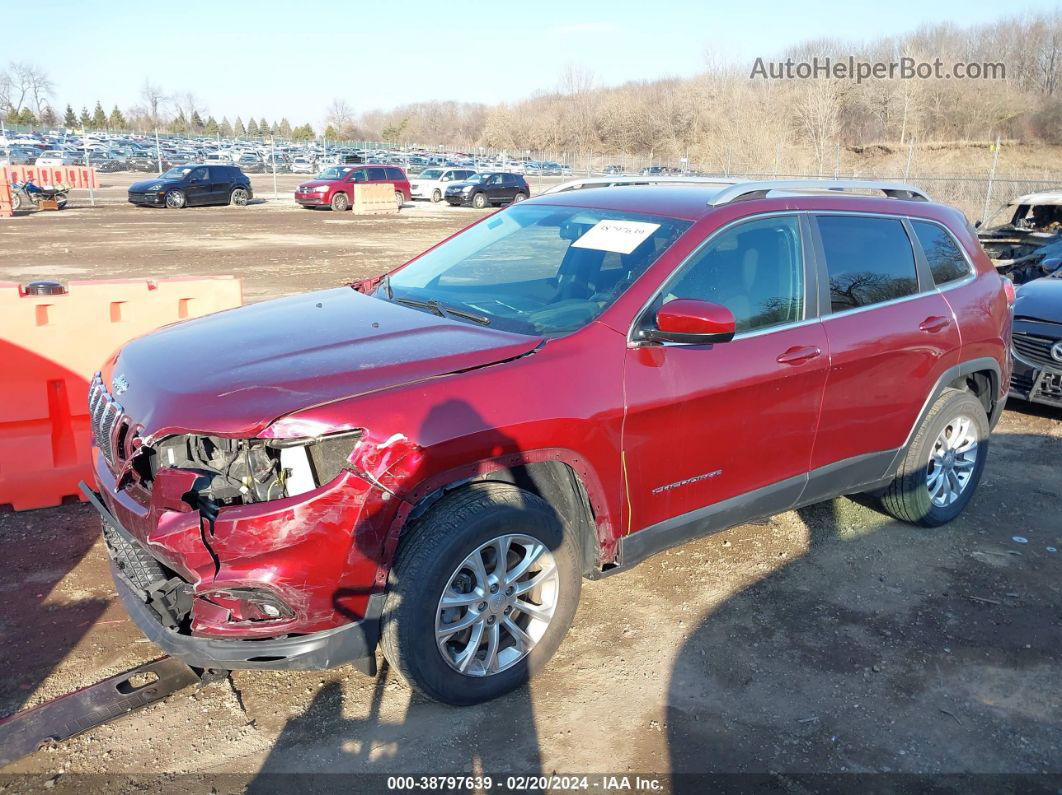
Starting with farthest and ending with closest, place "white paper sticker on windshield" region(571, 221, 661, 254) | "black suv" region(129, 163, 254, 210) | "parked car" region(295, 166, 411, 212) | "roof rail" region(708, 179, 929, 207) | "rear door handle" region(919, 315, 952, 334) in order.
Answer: "parked car" region(295, 166, 411, 212) < "black suv" region(129, 163, 254, 210) < "rear door handle" region(919, 315, 952, 334) < "roof rail" region(708, 179, 929, 207) < "white paper sticker on windshield" region(571, 221, 661, 254)

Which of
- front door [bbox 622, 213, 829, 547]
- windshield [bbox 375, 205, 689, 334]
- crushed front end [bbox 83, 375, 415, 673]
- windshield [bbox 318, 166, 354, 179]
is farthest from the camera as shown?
windshield [bbox 318, 166, 354, 179]

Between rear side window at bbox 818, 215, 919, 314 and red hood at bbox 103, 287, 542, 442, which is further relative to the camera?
rear side window at bbox 818, 215, 919, 314

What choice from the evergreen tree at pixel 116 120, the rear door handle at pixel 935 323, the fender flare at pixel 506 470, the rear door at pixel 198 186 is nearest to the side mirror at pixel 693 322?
the fender flare at pixel 506 470

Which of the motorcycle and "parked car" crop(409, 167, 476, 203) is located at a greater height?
"parked car" crop(409, 167, 476, 203)

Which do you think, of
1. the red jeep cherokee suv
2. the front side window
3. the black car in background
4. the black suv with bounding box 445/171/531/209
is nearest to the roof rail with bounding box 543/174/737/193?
the red jeep cherokee suv

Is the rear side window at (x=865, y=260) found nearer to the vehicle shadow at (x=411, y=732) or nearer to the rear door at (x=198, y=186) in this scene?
the vehicle shadow at (x=411, y=732)

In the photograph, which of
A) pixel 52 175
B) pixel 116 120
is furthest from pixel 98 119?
pixel 52 175

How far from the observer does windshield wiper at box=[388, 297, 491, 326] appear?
11.9ft

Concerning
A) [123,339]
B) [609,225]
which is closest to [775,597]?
[609,225]

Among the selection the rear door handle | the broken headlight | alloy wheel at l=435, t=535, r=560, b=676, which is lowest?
alloy wheel at l=435, t=535, r=560, b=676

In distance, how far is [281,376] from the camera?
2.93 m

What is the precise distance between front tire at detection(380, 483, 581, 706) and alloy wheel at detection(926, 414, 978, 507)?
268 cm

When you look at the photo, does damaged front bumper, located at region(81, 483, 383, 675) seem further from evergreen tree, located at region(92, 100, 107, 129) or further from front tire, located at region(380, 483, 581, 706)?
evergreen tree, located at region(92, 100, 107, 129)

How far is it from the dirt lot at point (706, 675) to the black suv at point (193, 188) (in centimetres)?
2743
